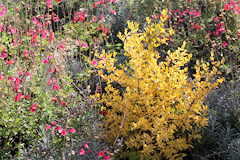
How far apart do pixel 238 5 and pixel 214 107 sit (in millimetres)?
2256

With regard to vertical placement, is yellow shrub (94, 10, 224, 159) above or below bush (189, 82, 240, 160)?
above

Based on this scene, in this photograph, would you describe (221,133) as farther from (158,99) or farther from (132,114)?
(132,114)

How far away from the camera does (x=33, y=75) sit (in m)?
A: 3.07

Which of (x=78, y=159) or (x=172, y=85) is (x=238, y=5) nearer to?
A: (x=172, y=85)

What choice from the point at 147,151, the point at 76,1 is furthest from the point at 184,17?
the point at 147,151

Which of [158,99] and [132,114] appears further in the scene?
[132,114]

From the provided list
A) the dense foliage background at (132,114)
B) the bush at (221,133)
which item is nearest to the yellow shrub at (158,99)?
the dense foliage background at (132,114)

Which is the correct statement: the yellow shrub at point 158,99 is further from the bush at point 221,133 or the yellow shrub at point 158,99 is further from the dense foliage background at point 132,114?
the bush at point 221,133

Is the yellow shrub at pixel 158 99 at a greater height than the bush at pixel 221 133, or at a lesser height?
greater

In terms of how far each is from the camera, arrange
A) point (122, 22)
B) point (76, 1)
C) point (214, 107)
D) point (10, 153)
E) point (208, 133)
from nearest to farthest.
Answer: point (208, 133) < point (10, 153) < point (214, 107) < point (122, 22) < point (76, 1)

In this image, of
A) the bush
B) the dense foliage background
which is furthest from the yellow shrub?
the bush

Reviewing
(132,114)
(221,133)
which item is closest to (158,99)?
(132,114)

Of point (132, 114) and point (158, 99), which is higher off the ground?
point (158, 99)

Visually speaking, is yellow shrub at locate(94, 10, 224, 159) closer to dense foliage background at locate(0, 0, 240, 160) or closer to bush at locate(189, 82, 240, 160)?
dense foliage background at locate(0, 0, 240, 160)
